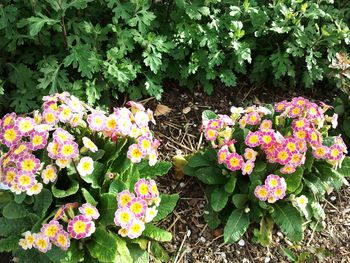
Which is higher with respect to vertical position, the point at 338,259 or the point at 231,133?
the point at 231,133

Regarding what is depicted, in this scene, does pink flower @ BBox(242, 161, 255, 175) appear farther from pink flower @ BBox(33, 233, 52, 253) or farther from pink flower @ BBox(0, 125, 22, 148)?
pink flower @ BBox(0, 125, 22, 148)

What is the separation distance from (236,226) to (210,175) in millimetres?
422

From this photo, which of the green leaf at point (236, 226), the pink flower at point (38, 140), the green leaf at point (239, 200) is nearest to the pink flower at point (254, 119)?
the green leaf at point (239, 200)

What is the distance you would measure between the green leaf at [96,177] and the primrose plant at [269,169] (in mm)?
802

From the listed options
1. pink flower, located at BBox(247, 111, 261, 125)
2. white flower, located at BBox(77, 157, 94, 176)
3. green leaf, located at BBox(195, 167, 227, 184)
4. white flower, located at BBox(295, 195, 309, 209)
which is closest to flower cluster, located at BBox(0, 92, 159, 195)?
white flower, located at BBox(77, 157, 94, 176)

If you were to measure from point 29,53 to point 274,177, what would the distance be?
7.11ft

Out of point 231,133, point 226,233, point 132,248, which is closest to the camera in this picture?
point 132,248

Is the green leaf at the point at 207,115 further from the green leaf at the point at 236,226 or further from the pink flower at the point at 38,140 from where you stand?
the pink flower at the point at 38,140

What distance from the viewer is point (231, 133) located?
3.64m

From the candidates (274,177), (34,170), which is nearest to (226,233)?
(274,177)

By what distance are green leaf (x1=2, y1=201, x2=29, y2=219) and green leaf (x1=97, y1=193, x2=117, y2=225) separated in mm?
466

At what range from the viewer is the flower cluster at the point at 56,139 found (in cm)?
280

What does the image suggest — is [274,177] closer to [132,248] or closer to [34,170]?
[132,248]

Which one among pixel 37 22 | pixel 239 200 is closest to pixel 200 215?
pixel 239 200
